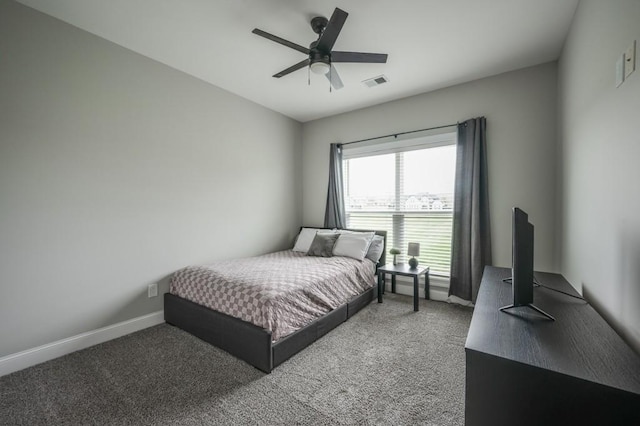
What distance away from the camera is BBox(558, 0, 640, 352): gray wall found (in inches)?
45.9

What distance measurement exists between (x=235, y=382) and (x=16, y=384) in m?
1.49

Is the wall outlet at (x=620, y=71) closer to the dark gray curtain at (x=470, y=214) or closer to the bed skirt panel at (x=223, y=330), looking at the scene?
the dark gray curtain at (x=470, y=214)

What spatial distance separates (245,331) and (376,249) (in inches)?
84.4

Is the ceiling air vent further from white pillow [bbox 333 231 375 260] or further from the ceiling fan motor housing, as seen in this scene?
white pillow [bbox 333 231 375 260]

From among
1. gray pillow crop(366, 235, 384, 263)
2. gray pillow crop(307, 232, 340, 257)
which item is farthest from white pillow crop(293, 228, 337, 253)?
gray pillow crop(366, 235, 384, 263)

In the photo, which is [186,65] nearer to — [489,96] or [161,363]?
[161,363]

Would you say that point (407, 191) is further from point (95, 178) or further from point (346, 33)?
point (95, 178)

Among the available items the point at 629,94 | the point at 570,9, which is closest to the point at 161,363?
the point at 629,94

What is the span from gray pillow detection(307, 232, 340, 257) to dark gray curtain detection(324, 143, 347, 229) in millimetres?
521

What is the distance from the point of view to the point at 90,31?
91.7 inches

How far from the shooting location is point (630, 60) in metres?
1.16

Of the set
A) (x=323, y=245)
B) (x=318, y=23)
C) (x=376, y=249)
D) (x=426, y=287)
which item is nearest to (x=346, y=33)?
(x=318, y=23)

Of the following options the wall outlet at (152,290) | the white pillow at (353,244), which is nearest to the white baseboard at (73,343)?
the wall outlet at (152,290)

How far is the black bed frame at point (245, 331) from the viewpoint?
6.50 ft
